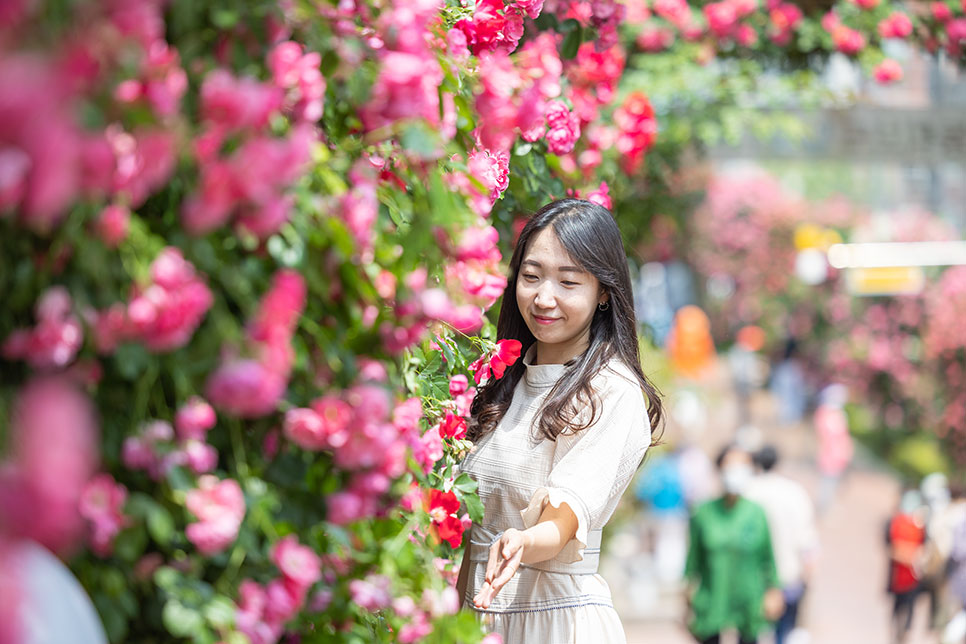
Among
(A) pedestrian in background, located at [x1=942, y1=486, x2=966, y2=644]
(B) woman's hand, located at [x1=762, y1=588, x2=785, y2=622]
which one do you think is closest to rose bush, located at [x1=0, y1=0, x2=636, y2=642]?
(B) woman's hand, located at [x1=762, y1=588, x2=785, y2=622]

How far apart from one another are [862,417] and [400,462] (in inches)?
648

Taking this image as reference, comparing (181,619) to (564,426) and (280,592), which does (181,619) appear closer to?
(280,592)

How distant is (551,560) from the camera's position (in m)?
2.12

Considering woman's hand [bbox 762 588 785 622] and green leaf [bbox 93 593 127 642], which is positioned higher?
green leaf [bbox 93 593 127 642]

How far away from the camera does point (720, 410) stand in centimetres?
1831

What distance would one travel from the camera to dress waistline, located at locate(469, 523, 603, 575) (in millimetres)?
2123

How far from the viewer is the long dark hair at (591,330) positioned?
6.97 ft

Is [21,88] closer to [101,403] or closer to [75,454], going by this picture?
[75,454]

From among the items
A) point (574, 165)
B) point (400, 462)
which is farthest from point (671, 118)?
point (400, 462)

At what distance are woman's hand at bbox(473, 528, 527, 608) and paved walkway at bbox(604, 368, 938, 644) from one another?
18.8ft

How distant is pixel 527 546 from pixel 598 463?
22 centimetres

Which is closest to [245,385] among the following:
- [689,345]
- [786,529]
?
[786,529]

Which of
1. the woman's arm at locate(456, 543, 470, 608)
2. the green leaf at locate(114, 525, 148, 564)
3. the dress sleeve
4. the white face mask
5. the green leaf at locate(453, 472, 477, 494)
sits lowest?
the white face mask

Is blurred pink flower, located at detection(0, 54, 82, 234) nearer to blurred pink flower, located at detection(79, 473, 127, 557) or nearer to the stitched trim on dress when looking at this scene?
blurred pink flower, located at detection(79, 473, 127, 557)
